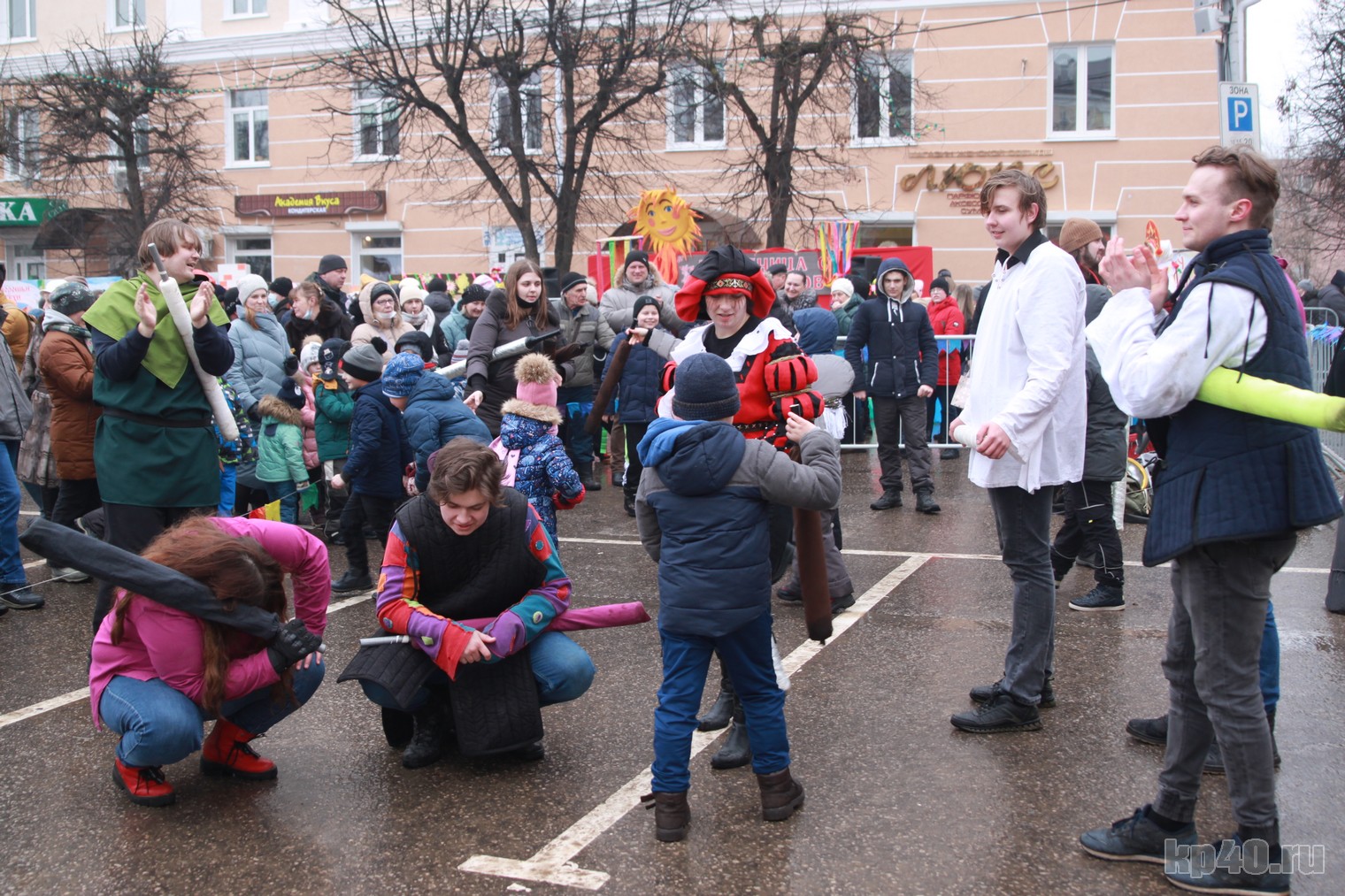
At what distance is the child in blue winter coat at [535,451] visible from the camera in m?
6.07

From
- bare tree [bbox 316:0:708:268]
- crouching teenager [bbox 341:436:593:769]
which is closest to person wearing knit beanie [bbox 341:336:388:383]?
crouching teenager [bbox 341:436:593:769]

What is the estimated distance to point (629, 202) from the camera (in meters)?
24.6

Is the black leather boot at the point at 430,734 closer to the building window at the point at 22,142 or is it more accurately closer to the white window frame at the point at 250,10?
the building window at the point at 22,142

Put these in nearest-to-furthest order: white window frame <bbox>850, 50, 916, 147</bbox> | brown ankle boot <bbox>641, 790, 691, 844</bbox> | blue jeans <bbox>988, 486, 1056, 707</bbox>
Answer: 1. brown ankle boot <bbox>641, 790, 691, 844</bbox>
2. blue jeans <bbox>988, 486, 1056, 707</bbox>
3. white window frame <bbox>850, 50, 916, 147</bbox>

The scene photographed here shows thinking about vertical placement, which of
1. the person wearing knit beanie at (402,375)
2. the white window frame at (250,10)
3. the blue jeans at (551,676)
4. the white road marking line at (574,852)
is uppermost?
the white window frame at (250,10)

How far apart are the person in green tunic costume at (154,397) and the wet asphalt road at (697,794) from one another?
2.94ft

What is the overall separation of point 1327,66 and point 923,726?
1971cm

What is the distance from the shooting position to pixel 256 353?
8.59m

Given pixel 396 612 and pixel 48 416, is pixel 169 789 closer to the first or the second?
pixel 396 612

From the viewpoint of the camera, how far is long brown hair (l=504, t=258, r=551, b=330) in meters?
8.48

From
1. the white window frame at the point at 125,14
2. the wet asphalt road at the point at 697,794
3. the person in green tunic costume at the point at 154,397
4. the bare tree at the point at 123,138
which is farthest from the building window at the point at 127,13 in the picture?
the wet asphalt road at the point at 697,794

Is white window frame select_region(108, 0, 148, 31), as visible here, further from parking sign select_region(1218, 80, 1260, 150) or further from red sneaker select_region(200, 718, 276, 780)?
red sneaker select_region(200, 718, 276, 780)

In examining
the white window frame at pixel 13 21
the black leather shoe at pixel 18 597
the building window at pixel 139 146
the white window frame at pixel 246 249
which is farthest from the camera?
the white window frame at pixel 13 21

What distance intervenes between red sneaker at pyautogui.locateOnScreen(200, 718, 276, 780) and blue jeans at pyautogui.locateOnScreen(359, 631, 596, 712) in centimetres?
43
